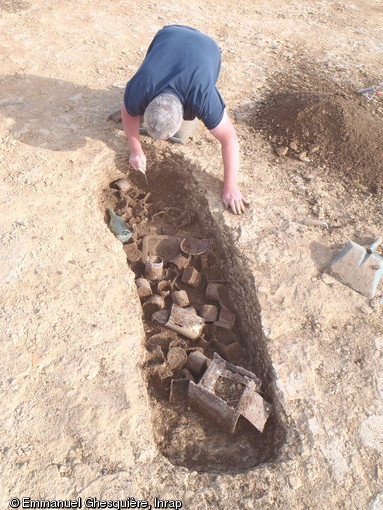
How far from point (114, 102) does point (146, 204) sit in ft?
4.31

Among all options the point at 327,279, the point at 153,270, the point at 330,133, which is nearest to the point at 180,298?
the point at 153,270

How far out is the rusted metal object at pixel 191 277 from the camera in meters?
3.42

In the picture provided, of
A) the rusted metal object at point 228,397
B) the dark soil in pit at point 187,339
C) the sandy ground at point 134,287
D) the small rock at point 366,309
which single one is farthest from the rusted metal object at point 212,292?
the small rock at point 366,309

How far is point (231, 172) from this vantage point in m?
3.62

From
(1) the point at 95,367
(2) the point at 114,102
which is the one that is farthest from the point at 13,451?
(2) the point at 114,102

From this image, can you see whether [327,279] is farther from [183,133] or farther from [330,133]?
[183,133]

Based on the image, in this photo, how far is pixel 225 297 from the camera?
342cm

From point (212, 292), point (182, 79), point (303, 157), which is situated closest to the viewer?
point (182, 79)

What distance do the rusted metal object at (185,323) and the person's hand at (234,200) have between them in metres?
0.96

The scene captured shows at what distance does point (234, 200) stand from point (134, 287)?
1098mm

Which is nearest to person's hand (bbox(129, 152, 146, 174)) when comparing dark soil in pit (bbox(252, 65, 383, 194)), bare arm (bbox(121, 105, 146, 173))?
bare arm (bbox(121, 105, 146, 173))

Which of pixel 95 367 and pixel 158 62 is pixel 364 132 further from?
pixel 95 367

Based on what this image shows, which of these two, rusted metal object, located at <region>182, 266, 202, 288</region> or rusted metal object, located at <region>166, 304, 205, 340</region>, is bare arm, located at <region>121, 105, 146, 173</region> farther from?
rusted metal object, located at <region>166, 304, 205, 340</region>

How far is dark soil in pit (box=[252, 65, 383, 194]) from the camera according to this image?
4.11m
